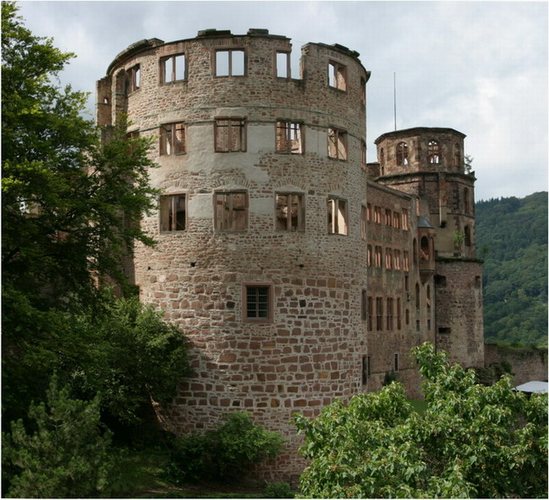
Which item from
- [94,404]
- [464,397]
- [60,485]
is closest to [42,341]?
[94,404]

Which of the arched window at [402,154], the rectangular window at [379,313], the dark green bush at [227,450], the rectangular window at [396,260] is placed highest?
the arched window at [402,154]

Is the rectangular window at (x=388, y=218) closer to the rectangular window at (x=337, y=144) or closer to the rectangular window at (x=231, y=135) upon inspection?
the rectangular window at (x=337, y=144)

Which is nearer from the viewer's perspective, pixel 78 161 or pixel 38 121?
pixel 38 121

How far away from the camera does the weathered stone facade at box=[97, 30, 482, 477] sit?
78.3ft

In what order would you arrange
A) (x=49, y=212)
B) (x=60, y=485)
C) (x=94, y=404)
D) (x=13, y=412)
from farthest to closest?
(x=49, y=212)
(x=13, y=412)
(x=94, y=404)
(x=60, y=485)

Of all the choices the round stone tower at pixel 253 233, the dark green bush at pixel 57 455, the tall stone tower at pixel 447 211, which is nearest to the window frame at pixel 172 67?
the round stone tower at pixel 253 233

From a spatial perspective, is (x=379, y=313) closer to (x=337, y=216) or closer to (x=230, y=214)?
(x=337, y=216)

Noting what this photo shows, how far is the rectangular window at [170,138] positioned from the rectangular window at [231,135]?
52.6 inches

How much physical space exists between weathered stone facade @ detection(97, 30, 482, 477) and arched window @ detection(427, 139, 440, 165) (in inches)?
1085

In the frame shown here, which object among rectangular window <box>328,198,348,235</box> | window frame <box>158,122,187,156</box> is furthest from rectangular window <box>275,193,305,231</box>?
window frame <box>158,122,187,156</box>

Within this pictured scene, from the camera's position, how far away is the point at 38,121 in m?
18.0

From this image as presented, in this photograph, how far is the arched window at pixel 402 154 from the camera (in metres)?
53.4

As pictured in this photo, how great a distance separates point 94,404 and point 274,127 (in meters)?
12.1

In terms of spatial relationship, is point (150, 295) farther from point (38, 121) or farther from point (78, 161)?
point (38, 121)
